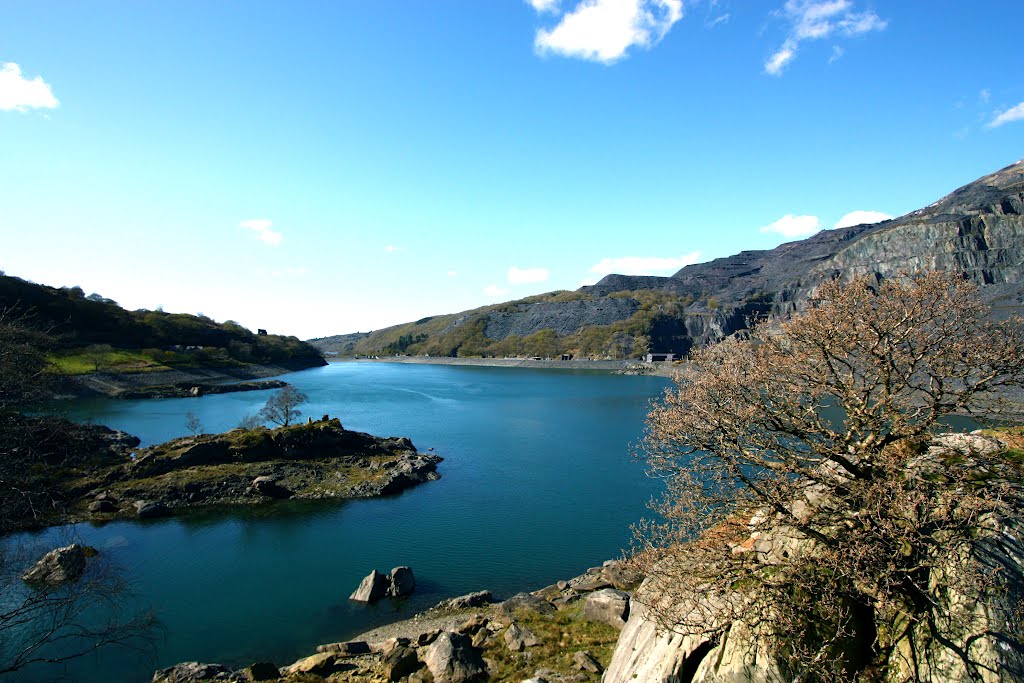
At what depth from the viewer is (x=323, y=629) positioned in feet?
71.3

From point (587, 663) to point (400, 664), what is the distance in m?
5.70

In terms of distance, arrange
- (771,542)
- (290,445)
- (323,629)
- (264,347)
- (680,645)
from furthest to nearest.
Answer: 1. (264,347)
2. (290,445)
3. (323,629)
4. (771,542)
5. (680,645)

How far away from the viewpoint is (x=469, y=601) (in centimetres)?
2327

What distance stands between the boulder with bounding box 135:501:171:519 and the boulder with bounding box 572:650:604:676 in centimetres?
3279

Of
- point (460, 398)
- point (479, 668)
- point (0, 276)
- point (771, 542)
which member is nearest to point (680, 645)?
point (771, 542)

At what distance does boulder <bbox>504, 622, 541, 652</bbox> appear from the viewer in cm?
1661

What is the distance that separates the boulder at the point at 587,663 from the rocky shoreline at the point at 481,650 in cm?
3

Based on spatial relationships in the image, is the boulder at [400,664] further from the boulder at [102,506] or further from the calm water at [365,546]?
the boulder at [102,506]

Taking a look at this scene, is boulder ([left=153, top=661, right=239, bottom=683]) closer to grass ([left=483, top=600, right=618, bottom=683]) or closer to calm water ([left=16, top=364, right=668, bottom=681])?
calm water ([left=16, top=364, right=668, bottom=681])

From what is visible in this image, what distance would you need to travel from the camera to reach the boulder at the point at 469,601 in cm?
2298

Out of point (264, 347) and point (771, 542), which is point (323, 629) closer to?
point (771, 542)

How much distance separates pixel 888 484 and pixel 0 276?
145 m

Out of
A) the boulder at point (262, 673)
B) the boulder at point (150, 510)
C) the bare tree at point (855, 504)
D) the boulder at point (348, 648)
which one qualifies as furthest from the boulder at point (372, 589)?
the boulder at point (150, 510)

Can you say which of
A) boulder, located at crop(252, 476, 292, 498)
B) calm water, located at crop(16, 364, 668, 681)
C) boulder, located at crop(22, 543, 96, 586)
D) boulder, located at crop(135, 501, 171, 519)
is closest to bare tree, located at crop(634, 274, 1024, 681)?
calm water, located at crop(16, 364, 668, 681)
